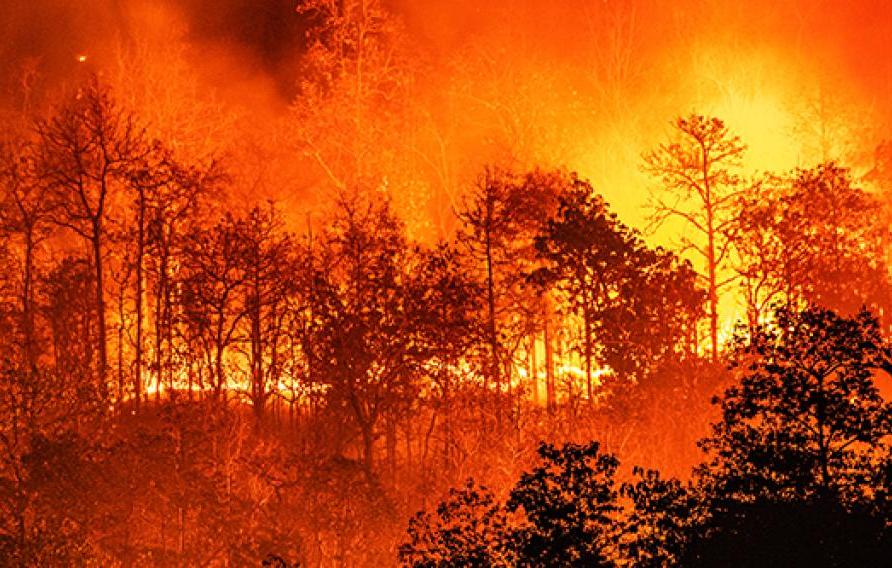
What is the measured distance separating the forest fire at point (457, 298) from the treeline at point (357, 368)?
9cm

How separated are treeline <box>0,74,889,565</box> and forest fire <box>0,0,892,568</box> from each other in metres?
0.09

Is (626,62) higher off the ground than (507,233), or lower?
higher

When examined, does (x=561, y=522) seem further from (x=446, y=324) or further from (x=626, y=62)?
(x=626, y=62)

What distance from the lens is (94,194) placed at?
3625 centimetres

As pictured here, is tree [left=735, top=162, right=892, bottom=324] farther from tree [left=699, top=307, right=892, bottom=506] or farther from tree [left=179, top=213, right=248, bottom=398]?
tree [left=699, top=307, right=892, bottom=506]

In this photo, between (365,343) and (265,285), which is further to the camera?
(265,285)

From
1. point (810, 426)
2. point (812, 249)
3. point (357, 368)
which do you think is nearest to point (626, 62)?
Answer: point (812, 249)

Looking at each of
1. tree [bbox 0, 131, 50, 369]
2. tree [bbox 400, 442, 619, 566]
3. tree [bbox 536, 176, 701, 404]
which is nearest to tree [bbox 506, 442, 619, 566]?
tree [bbox 400, 442, 619, 566]

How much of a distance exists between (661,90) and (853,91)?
8.41 metres

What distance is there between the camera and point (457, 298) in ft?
86.7

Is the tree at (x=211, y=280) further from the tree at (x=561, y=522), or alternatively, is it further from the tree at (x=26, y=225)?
the tree at (x=561, y=522)

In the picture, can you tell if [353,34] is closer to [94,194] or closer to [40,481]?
[94,194]

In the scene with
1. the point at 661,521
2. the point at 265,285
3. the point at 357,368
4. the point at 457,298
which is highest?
the point at 265,285

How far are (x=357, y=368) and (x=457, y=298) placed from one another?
124 inches
